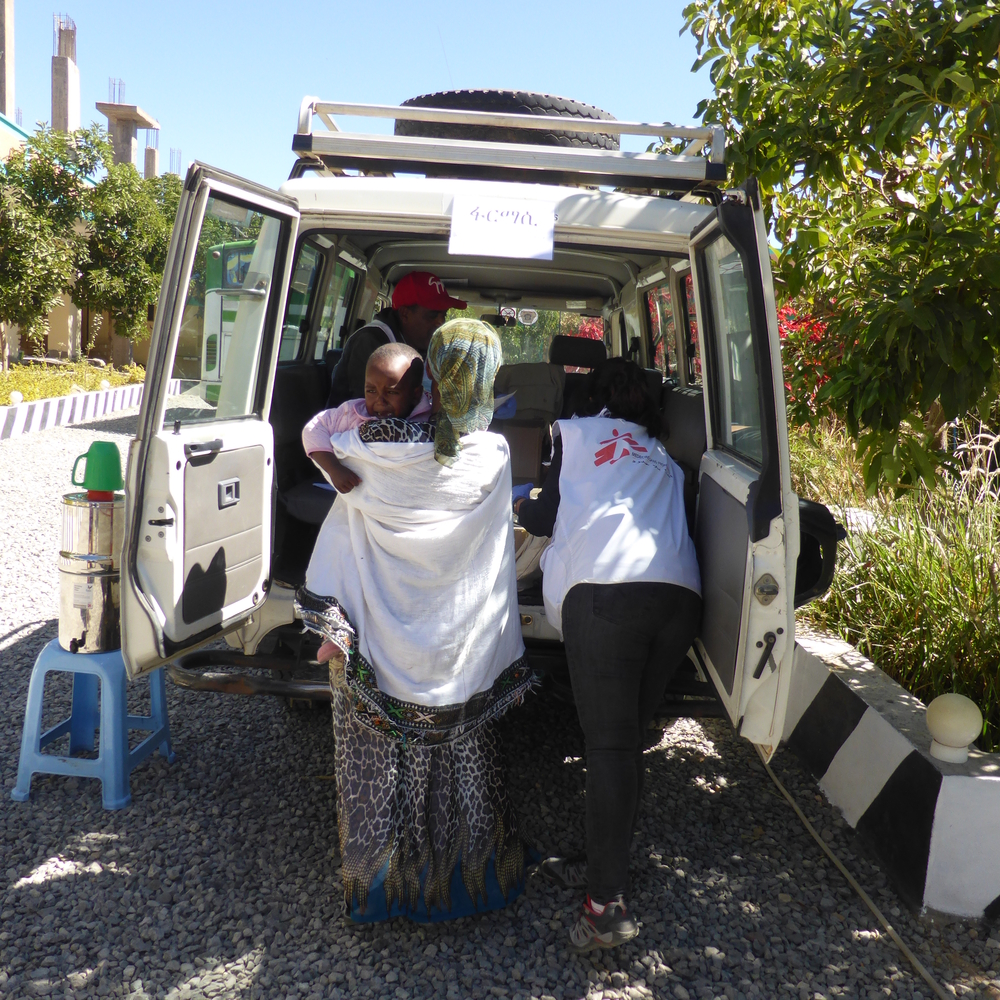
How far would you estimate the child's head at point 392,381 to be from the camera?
2650 mm

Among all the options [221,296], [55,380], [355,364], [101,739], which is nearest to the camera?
[221,296]

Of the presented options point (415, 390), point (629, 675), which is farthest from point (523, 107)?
point (629, 675)

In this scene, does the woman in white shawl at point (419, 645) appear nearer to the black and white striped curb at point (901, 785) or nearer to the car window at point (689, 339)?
the black and white striped curb at point (901, 785)

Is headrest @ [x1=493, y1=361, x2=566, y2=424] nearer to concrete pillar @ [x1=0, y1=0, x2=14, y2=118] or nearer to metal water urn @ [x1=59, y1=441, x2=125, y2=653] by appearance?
metal water urn @ [x1=59, y1=441, x2=125, y2=653]

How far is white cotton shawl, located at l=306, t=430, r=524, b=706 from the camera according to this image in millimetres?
2623

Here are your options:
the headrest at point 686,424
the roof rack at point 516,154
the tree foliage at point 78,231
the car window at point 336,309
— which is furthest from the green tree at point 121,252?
the headrest at point 686,424

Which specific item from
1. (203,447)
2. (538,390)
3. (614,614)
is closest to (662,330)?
(538,390)

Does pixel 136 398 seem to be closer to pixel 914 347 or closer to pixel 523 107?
pixel 523 107

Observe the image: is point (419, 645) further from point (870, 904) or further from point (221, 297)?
point (870, 904)

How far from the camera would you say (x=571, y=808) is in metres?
3.36

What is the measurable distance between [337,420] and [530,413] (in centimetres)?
215

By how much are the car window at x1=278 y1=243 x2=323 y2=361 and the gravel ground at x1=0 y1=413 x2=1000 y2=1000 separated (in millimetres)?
1695

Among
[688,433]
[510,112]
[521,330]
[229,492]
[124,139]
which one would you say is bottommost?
[229,492]

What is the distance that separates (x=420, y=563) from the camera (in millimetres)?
2639
